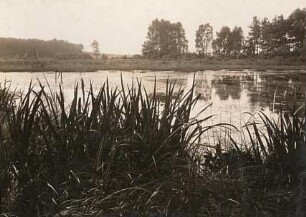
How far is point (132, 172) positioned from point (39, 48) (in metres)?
2.06

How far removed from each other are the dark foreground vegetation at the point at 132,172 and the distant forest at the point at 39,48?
4.63 feet

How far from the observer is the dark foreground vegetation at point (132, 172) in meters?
2.44

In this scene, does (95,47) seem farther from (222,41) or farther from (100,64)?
(222,41)

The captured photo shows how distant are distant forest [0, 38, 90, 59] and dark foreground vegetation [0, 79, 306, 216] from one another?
141 cm

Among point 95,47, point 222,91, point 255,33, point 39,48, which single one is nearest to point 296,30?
point 255,33

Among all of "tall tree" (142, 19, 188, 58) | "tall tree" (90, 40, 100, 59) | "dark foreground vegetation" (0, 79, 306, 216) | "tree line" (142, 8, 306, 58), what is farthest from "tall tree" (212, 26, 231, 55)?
"dark foreground vegetation" (0, 79, 306, 216)

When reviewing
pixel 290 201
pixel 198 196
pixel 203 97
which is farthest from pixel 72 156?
pixel 203 97

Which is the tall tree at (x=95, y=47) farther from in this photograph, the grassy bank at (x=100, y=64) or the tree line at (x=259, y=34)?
the tree line at (x=259, y=34)

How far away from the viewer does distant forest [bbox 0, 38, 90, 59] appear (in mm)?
3906

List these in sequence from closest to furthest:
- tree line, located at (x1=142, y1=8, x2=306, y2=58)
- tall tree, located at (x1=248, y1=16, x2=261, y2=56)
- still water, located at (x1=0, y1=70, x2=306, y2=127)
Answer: tree line, located at (x1=142, y1=8, x2=306, y2=58), tall tree, located at (x1=248, y1=16, x2=261, y2=56), still water, located at (x1=0, y1=70, x2=306, y2=127)

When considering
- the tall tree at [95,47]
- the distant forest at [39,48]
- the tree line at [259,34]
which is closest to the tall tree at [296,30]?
the tree line at [259,34]

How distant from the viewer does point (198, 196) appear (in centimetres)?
246

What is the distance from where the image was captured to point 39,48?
4.14 meters

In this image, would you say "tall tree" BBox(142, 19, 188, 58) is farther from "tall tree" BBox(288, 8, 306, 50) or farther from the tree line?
"tall tree" BBox(288, 8, 306, 50)
